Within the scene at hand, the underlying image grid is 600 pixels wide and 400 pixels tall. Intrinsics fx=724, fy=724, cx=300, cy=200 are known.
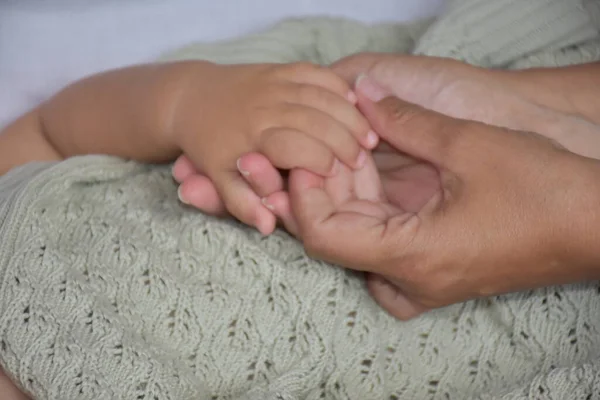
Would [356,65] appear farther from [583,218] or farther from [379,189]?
[583,218]

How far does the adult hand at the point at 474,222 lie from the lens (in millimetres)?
734

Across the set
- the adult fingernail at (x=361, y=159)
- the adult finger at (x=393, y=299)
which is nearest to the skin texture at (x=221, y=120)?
the adult fingernail at (x=361, y=159)

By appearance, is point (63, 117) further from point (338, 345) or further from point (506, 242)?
point (506, 242)

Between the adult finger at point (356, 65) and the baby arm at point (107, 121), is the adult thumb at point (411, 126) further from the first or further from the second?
the baby arm at point (107, 121)

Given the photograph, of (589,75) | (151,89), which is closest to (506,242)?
(589,75)

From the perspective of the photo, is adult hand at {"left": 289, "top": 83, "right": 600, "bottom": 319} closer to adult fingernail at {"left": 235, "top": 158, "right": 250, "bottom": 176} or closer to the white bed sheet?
adult fingernail at {"left": 235, "top": 158, "right": 250, "bottom": 176}

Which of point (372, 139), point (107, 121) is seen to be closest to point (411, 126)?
point (372, 139)

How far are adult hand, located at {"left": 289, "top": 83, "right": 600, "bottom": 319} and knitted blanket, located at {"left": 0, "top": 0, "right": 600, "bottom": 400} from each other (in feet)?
0.23

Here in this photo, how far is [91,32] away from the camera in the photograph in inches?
46.3

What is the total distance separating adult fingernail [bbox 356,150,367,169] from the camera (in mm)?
833

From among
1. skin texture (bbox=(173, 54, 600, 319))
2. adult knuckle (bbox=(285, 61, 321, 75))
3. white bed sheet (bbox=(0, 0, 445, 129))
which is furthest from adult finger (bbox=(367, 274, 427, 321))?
white bed sheet (bbox=(0, 0, 445, 129))

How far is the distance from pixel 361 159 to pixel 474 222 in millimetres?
160

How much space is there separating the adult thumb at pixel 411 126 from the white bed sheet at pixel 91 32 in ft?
1.42

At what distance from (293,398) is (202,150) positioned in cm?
31
